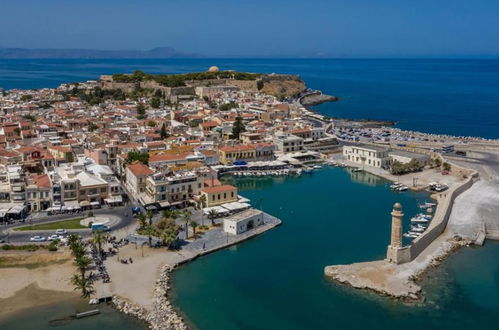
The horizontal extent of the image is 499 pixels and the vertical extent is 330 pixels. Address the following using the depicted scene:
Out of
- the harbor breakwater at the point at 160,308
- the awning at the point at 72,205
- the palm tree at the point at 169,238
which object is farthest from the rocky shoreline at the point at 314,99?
the harbor breakwater at the point at 160,308

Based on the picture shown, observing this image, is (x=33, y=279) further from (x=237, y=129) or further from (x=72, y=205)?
(x=237, y=129)

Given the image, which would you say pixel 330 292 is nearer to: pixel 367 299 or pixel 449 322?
pixel 367 299

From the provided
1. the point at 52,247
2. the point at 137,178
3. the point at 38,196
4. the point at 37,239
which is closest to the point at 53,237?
the point at 37,239

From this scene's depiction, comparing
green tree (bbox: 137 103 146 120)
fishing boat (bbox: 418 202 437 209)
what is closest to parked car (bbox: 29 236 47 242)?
fishing boat (bbox: 418 202 437 209)

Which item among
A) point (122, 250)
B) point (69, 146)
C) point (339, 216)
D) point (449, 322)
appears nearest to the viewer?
point (449, 322)

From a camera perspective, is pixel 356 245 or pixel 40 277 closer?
pixel 40 277

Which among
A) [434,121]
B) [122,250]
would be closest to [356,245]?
[122,250]
